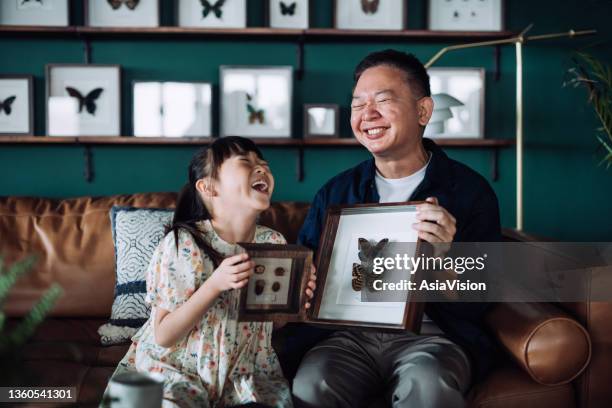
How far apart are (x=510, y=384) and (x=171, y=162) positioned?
6.87 ft

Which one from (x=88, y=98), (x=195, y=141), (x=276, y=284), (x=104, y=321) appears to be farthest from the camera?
(x=88, y=98)

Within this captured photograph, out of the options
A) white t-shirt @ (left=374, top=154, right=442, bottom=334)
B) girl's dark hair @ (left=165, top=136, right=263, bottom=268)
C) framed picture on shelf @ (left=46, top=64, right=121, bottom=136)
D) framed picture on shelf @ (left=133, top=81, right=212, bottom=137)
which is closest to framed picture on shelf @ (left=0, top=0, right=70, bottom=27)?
framed picture on shelf @ (left=46, top=64, right=121, bottom=136)

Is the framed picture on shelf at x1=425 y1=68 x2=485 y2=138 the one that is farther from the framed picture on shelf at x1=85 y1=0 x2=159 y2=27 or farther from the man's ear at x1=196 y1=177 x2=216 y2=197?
the man's ear at x1=196 y1=177 x2=216 y2=197

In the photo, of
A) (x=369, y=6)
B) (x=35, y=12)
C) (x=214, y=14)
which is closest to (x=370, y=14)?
(x=369, y=6)

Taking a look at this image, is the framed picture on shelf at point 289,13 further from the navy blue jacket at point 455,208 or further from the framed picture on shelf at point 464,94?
the navy blue jacket at point 455,208

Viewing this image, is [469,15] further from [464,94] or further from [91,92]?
[91,92]

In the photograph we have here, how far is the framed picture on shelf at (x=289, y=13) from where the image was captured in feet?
9.73

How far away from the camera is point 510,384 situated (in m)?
1.55

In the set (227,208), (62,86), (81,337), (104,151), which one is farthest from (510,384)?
(62,86)

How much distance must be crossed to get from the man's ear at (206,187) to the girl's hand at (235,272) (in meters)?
0.32

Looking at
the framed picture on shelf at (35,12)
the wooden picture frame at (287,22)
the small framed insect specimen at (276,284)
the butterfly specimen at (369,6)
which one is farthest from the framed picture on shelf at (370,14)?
the small framed insect specimen at (276,284)

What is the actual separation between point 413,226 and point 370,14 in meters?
1.86

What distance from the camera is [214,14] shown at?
9.66 feet

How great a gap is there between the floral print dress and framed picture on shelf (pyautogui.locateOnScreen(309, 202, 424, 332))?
0.21 meters
